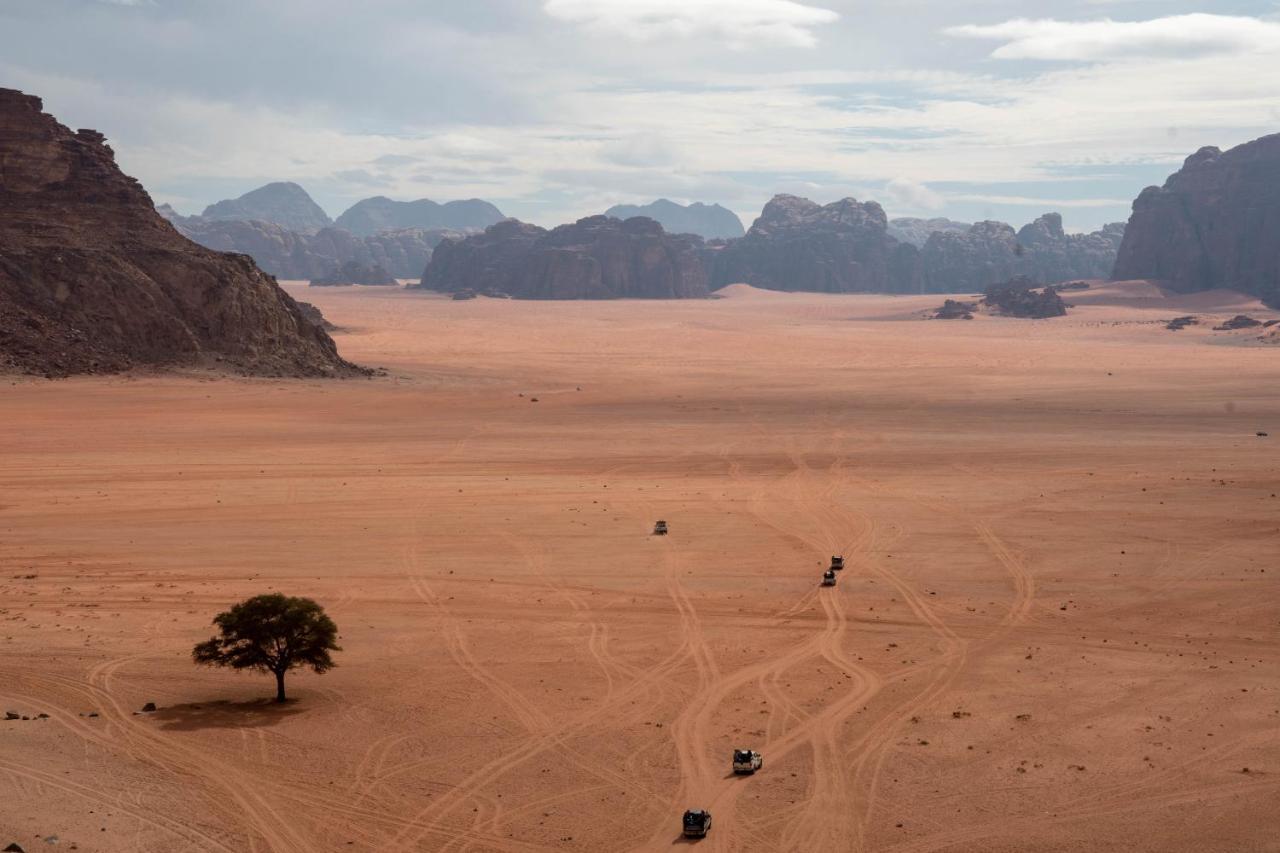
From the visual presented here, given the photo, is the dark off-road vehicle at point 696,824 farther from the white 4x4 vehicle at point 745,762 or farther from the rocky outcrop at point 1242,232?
the rocky outcrop at point 1242,232

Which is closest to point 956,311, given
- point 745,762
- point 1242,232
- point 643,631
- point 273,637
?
point 1242,232

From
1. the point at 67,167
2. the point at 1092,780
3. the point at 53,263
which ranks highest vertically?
the point at 67,167

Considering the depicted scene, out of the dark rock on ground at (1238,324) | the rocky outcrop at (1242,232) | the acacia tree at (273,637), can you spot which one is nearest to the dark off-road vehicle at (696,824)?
the acacia tree at (273,637)

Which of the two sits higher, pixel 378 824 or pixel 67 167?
pixel 67 167

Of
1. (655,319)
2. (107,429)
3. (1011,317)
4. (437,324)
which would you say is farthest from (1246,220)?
(107,429)

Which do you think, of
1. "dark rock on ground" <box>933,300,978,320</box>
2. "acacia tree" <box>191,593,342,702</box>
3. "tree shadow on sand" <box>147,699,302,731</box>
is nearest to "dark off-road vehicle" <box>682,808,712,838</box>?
"tree shadow on sand" <box>147,699,302,731</box>

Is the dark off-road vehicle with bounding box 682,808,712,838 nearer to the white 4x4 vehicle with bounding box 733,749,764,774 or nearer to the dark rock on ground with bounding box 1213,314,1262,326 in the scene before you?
the white 4x4 vehicle with bounding box 733,749,764,774

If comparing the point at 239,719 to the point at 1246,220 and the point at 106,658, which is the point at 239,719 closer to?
the point at 106,658
